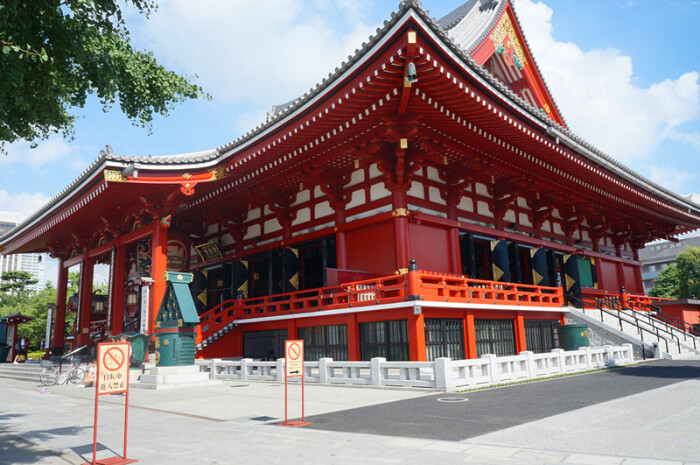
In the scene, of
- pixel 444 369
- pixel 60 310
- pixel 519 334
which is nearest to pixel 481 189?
pixel 519 334

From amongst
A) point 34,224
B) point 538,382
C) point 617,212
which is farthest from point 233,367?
point 617,212

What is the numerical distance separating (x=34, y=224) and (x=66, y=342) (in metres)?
8.48

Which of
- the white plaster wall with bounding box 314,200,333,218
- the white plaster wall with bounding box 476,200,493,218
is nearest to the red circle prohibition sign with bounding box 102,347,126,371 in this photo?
the white plaster wall with bounding box 314,200,333,218

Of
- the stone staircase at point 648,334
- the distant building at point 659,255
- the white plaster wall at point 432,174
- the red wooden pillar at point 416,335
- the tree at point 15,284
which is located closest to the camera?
the red wooden pillar at point 416,335

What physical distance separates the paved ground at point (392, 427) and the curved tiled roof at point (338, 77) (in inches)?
306

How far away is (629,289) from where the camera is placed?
2861cm

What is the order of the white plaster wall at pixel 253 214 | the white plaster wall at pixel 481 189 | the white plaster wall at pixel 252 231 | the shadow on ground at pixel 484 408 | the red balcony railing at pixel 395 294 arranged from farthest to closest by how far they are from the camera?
the white plaster wall at pixel 253 214, the white plaster wall at pixel 252 231, the white plaster wall at pixel 481 189, the red balcony railing at pixel 395 294, the shadow on ground at pixel 484 408

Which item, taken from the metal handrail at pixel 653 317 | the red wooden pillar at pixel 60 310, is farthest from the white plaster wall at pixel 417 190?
the red wooden pillar at pixel 60 310

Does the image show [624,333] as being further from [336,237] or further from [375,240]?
[336,237]

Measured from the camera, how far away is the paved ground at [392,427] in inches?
209

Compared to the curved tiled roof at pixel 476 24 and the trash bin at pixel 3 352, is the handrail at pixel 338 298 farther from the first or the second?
the trash bin at pixel 3 352

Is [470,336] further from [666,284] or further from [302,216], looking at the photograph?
[666,284]

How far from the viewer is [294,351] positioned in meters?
8.11

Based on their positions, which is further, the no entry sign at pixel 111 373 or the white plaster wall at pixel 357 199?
the white plaster wall at pixel 357 199
